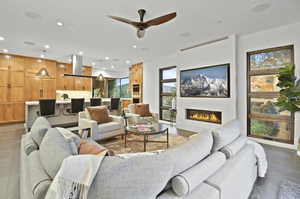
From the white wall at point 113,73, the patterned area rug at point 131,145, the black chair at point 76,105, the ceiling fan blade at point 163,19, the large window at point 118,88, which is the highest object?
the white wall at point 113,73

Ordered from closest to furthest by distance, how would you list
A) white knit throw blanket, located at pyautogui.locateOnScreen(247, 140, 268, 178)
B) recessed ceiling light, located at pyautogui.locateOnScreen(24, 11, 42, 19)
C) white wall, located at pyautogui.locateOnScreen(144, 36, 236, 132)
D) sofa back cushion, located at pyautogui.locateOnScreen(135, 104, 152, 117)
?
white knit throw blanket, located at pyautogui.locateOnScreen(247, 140, 268, 178)
recessed ceiling light, located at pyautogui.locateOnScreen(24, 11, 42, 19)
white wall, located at pyautogui.locateOnScreen(144, 36, 236, 132)
sofa back cushion, located at pyautogui.locateOnScreen(135, 104, 152, 117)

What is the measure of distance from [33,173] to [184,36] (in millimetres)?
4454

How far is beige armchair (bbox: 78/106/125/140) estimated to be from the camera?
11.4 ft

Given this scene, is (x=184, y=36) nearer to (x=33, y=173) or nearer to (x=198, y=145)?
(x=198, y=145)

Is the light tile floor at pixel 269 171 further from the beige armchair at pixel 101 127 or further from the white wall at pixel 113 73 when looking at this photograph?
the white wall at pixel 113 73

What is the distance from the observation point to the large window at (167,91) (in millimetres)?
6504

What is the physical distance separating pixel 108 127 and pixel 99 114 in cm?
49

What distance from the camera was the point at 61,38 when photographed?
442 centimetres

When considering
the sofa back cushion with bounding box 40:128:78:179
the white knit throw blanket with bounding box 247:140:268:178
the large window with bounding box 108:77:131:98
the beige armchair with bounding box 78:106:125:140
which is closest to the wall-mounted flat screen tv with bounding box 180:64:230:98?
the white knit throw blanket with bounding box 247:140:268:178

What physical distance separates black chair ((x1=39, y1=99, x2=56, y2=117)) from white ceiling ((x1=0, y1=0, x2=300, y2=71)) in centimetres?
192

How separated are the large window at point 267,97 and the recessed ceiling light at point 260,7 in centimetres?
131

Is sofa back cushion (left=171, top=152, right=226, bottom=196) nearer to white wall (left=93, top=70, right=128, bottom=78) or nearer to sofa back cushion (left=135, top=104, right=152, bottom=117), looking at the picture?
sofa back cushion (left=135, top=104, right=152, bottom=117)

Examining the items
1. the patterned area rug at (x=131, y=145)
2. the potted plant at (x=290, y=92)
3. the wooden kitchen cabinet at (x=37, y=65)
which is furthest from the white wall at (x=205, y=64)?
the wooden kitchen cabinet at (x=37, y=65)

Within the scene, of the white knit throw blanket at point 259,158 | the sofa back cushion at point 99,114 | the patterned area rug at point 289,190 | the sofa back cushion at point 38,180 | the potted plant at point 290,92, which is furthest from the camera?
the sofa back cushion at point 99,114
